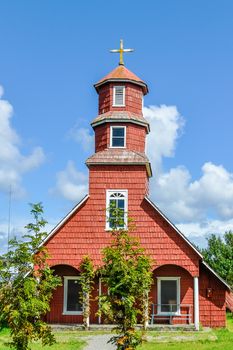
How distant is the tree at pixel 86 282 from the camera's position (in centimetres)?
2306

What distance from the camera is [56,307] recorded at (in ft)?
81.3

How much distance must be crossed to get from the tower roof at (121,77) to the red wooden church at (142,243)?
2.13 meters

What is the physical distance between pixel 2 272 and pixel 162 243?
1121 centimetres

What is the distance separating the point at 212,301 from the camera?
2477 cm

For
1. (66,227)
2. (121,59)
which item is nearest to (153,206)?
(66,227)

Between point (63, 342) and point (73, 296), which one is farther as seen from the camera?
point (73, 296)

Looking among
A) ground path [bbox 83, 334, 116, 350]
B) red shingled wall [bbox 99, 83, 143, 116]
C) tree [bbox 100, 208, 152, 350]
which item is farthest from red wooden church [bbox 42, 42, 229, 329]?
tree [bbox 100, 208, 152, 350]

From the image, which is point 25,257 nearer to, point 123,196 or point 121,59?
point 123,196

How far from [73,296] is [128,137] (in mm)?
8053

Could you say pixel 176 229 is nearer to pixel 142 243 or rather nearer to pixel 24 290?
pixel 142 243

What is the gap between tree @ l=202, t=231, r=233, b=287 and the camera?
38.3m

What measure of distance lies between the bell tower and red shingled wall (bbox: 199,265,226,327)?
4859 millimetres

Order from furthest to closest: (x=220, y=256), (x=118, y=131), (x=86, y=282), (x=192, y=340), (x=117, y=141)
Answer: (x=220, y=256) → (x=118, y=131) → (x=117, y=141) → (x=86, y=282) → (x=192, y=340)

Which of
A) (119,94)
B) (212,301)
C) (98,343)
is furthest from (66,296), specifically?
(119,94)
